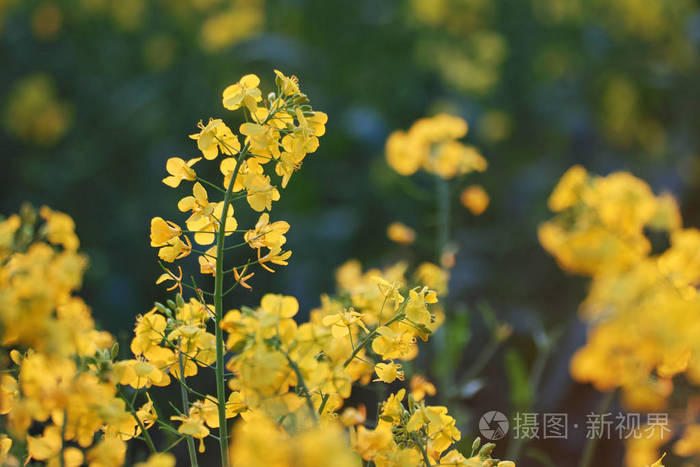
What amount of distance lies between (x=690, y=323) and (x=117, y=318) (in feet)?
7.16

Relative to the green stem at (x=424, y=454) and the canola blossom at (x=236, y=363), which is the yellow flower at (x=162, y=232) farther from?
the green stem at (x=424, y=454)

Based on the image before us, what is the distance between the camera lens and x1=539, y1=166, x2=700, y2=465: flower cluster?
125 centimetres

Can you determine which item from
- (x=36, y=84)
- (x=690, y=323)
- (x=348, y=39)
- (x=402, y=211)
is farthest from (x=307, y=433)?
(x=348, y=39)

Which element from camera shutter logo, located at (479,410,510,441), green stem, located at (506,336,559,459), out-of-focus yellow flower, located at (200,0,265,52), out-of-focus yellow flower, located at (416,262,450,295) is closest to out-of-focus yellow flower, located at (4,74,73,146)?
out-of-focus yellow flower, located at (200,0,265,52)

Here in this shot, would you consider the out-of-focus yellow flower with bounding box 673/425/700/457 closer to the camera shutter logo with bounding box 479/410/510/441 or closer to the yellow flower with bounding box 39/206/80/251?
the camera shutter logo with bounding box 479/410/510/441

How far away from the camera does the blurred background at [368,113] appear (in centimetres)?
303

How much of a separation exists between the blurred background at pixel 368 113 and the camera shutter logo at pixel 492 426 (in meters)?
1.40

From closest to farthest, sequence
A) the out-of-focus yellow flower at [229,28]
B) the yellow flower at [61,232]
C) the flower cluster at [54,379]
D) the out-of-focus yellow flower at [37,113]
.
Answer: the flower cluster at [54,379] < the yellow flower at [61,232] < the out-of-focus yellow flower at [37,113] < the out-of-focus yellow flower at [229,28]

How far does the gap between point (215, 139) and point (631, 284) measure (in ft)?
3.58

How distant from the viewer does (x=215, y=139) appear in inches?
31.5

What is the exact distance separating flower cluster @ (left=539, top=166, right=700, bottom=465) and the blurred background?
1.01 metres

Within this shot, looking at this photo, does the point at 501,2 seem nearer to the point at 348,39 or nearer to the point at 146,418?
the point at 348,39

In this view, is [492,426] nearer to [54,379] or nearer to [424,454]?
[424,454]

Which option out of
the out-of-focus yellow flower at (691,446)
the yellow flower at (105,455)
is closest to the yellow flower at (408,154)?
the out-of-focus yellow flower at (691,446)
